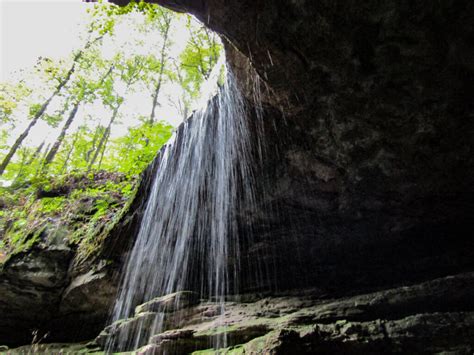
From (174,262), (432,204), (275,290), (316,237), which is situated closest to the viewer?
(432,204)

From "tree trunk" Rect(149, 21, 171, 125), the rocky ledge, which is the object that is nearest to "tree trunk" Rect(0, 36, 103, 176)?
"tree trunk" Rect(149, 21, 171, 125)

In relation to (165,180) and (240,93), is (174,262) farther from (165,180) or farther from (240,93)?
(240,93)

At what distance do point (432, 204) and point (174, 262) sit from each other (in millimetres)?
5352

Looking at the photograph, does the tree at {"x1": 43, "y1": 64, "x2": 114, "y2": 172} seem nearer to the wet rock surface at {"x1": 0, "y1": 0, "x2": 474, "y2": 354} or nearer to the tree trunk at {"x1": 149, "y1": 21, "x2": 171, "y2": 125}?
the tree trunk at {"x1": 149, "y1": 21, "x2": 171, "y2": 125}

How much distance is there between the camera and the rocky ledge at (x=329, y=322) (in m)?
3.28

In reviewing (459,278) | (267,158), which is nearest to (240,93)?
(267,158)

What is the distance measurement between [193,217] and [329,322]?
3.61 meters

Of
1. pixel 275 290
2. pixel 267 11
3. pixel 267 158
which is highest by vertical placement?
pixel 267 11

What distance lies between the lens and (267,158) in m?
5.66

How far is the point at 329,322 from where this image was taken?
402 cm

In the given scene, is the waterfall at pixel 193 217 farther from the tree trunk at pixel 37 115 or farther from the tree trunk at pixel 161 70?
the tree trunk at pixel 161 70

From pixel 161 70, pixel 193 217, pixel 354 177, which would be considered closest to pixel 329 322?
pixel 354 177

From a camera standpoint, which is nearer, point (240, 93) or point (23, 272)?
point (240, 93)

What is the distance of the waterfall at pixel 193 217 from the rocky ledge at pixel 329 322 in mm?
1144
